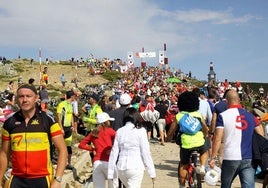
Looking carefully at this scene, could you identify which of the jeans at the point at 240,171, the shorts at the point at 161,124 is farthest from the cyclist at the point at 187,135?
the shorts at the point at 161,124

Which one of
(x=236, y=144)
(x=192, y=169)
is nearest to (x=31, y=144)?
(x=236, y=144)

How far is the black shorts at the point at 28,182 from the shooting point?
4395 mm

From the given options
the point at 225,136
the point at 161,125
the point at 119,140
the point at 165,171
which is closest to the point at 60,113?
the point at 165,171

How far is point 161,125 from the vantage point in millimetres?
16500

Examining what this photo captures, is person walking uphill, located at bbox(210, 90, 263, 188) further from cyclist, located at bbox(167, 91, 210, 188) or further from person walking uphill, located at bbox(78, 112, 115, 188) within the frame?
person walking uphill, located at bbox(78, 112, 115, 188)

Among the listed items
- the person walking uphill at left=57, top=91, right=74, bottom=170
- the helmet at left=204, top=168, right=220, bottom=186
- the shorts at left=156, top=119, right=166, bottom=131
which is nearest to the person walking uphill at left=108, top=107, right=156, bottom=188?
the helmet at left=204, top=168, right=220, bottom=186

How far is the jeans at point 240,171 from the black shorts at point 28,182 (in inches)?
97.7

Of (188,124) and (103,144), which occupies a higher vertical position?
(188,124)

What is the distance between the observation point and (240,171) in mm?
5680

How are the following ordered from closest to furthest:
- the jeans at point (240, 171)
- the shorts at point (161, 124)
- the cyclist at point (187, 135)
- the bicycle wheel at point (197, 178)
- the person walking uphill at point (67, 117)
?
the jeans at point (240, 171) < the cyclist at point (187, 135) < the bicycle wheel at point (197, 178) < the person walking uphill at point (67, 117) < the shorts at point (161, 124)

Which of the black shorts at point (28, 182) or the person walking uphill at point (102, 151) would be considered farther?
the person walking uphill at point (102, 151)

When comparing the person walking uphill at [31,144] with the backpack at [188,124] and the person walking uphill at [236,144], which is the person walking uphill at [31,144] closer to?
the person walking uphill at [236,144]

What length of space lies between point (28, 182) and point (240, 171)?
2844 millimetres

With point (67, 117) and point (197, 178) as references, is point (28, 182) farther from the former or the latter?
point (67, 117)
